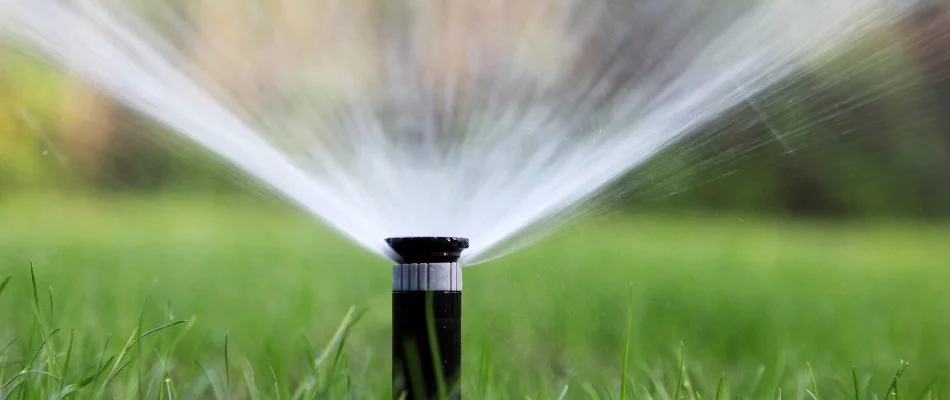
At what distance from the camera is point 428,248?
125 cm

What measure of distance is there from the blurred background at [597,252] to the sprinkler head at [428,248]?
33cm

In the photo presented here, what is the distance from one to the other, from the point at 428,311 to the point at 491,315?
5.31 feet

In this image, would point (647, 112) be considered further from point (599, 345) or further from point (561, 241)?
point (561, 241)

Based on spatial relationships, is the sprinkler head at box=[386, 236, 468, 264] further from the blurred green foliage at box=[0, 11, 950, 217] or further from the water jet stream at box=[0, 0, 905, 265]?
the blurred green foliage at box=[0, 11, 950, 217]

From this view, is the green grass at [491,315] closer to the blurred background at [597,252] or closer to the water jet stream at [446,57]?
the blurred background at [597,252]

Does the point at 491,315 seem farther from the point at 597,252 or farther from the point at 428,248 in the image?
the point at 597,252

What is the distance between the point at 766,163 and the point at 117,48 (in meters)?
5.64

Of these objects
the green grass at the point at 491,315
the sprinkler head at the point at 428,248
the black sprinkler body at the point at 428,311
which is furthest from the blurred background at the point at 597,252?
the sprinkler head at the point at 428,248

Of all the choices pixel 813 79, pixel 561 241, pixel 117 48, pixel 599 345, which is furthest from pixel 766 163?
pixel 117 48

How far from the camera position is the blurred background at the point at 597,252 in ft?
7.68

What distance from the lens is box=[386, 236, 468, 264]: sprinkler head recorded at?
1238mm

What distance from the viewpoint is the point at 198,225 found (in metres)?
5.23

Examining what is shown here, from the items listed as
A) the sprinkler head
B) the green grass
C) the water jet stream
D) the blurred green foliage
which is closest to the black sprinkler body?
the sprinkler head

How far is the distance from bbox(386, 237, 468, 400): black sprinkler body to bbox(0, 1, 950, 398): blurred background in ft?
0.73
